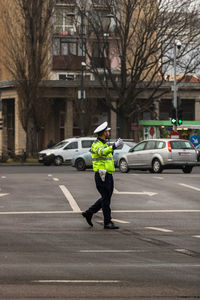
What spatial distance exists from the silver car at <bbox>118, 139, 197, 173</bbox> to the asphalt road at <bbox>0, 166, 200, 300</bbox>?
353 inches

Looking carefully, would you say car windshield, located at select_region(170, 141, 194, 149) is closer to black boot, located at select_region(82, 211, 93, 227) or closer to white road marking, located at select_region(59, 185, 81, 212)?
white road marking, located at select_region(59, 185, 81, 212)

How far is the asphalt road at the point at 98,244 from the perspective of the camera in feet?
23.7

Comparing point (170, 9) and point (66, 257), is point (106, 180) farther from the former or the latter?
point (170, 9)

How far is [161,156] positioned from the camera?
29922 millimetres

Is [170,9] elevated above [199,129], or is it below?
above

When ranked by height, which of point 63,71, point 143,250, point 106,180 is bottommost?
point 143,250

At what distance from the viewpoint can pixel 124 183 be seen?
2159cm

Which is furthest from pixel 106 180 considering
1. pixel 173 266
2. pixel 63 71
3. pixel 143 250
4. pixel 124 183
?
pixel 63 71

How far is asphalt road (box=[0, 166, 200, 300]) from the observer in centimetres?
722

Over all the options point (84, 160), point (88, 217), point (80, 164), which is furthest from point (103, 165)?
point (80, 164)

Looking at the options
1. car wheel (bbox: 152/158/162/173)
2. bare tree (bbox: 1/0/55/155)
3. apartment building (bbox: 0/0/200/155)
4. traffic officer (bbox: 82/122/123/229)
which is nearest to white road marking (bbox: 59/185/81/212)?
traffic officer (bbox: 82/122/123/229)

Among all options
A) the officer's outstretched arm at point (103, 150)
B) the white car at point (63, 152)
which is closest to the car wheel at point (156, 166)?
the white car at point (63, 152)

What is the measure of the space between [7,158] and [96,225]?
3543 centimetres

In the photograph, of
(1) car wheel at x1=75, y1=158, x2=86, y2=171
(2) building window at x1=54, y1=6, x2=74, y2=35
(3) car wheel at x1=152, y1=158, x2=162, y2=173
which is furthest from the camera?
(2) building window at x1=54, y1=6, x2=74, y2=35
